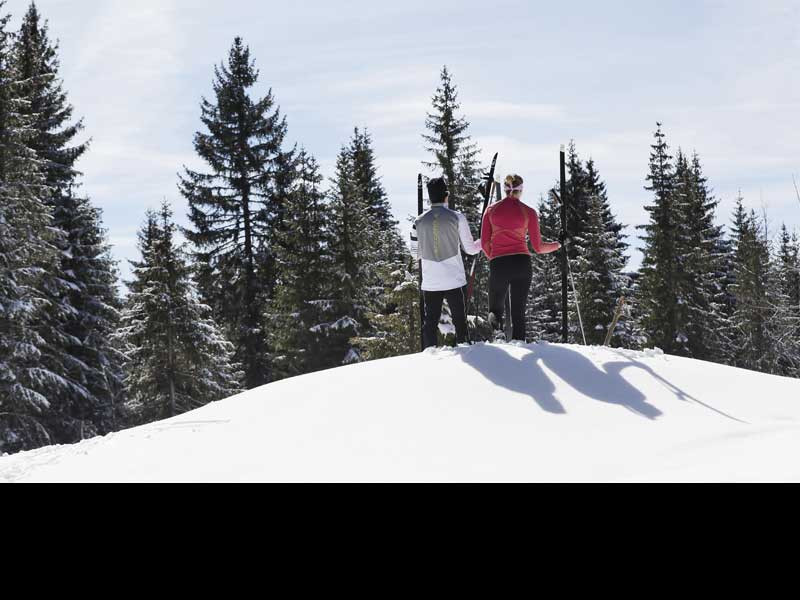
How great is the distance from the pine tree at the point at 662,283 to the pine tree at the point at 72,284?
23174 millimetres

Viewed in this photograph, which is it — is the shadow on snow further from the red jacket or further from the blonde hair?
the blonde hair

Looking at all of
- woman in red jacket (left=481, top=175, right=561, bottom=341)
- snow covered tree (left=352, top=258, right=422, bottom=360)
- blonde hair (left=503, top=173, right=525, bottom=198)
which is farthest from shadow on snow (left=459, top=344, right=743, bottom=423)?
snow covered tree (left=352, top=258, right=422, bottom=360)

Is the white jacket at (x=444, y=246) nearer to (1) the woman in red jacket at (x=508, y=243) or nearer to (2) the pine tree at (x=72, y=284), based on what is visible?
(1) the woman in red jacket at (x=508, y=243)

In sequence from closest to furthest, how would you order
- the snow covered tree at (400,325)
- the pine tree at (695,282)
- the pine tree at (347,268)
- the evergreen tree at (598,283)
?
the snow covered tree at (400,325)
the pine tree at (347,268)
the evergreen tree at (598,283)
the pine tree at (695,282)

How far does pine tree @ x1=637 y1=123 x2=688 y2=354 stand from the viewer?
35.6 m

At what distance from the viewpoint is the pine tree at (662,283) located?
117ft

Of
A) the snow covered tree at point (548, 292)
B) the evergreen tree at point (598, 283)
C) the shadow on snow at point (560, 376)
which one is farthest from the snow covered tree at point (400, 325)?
A: the shadow on snow at point (560, 376)

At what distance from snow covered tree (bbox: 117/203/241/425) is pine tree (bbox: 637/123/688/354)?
1975 centimetres

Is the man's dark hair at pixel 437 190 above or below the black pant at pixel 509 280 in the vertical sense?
above

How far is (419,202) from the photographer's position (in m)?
10.1

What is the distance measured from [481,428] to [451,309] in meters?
2.53
